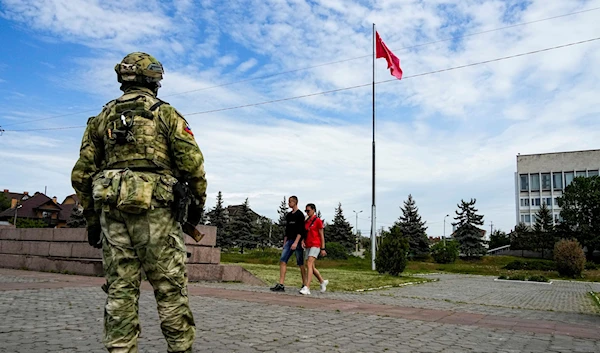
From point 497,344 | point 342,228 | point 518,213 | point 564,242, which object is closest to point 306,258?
point 497,344

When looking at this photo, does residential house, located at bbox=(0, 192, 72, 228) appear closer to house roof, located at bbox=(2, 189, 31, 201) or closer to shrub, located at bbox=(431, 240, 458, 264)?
house roof, located at bbox=(2, 189, 31, 201)

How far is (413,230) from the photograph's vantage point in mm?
57812

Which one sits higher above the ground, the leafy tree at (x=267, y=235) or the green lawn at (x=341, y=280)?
the leafy tree at (x=267, y=235)

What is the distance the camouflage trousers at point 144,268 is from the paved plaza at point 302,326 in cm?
116

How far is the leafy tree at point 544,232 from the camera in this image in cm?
5662

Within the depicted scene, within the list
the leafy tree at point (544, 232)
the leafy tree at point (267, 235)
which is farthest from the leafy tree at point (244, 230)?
the leafy tree at point (544, 232)

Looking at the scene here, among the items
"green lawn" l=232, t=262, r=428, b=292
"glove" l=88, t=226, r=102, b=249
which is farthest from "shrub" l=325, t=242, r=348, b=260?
"glove" l=88, t=226, r=102, b=249

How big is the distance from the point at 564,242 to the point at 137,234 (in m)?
27.8

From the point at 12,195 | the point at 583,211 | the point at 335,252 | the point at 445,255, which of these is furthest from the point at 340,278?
the point at 12,195

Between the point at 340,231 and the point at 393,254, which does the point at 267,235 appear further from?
the point at 393,254

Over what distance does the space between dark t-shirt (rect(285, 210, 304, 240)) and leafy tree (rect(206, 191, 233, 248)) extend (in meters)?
47.6

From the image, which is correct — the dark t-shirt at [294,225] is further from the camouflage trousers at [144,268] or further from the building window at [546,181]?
the building window at [546,181]

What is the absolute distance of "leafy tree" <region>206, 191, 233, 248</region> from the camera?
183 feet

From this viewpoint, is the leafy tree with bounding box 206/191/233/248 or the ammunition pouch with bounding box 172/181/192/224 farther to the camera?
the leafy tree with bounding box 206/191/233/248
